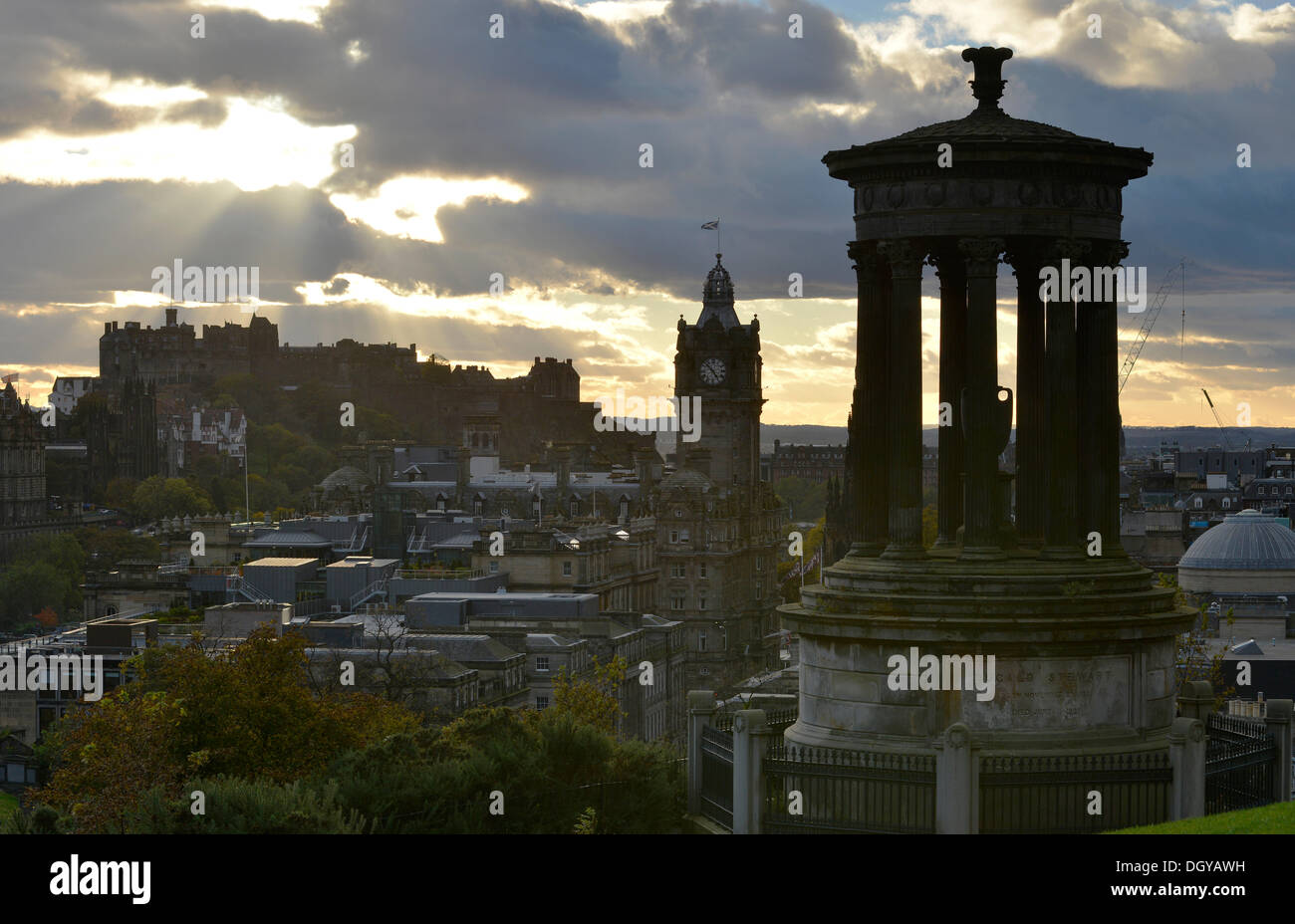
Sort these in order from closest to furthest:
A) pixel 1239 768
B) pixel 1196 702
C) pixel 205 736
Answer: pixel 1239 768
pixel 1196 702
pixel 205 736

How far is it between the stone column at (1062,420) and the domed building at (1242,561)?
103322mm

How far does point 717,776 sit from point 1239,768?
28.9ft

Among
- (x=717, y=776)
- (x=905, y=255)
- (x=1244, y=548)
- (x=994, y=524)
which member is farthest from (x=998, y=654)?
(x=1244, y=548)

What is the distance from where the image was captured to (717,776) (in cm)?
4138

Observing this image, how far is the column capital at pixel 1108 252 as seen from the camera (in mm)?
40281

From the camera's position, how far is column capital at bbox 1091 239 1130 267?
40.3m

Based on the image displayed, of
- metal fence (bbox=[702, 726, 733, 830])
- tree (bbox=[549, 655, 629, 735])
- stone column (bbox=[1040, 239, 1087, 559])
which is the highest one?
stone column (bbox=[1040, 239, 1087, 559])

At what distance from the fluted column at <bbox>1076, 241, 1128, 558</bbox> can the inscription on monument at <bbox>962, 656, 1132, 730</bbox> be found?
8.26 feet

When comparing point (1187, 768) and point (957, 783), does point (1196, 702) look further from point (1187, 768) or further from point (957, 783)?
→ point (957, 783)

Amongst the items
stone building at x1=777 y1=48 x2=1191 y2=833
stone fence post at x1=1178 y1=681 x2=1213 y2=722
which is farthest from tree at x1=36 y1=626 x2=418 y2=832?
stone fence post at x1=1178 y1=681 x2=1213 y2=722

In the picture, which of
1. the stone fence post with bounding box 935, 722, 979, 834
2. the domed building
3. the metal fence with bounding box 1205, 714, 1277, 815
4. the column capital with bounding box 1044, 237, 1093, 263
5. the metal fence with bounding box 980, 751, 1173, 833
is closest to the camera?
the stone fence post with bounding box 935, 722, 979, 834

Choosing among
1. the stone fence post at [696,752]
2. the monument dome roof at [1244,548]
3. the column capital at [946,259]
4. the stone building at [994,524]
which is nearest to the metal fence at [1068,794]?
the stone building at [994,524]

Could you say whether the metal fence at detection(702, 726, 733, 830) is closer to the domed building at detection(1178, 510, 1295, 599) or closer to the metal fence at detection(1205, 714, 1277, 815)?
the metal fence at detection(1205, 714, 1277, 815)
